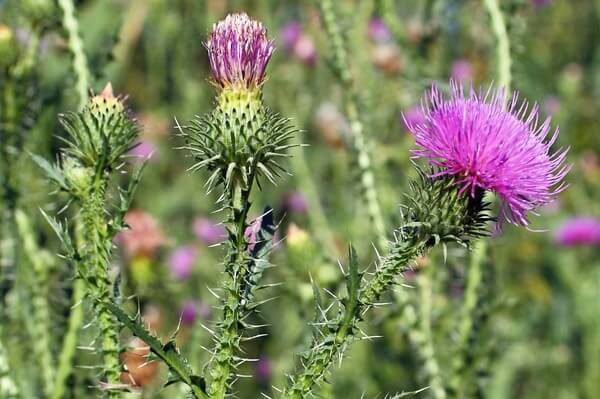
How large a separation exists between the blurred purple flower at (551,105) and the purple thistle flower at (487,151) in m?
3.79

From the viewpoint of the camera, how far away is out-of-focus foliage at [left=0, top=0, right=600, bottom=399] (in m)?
2.30

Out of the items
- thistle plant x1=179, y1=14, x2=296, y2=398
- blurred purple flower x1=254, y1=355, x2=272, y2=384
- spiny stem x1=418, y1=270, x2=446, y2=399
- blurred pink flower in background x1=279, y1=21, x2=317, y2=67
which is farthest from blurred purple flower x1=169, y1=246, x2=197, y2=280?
thistle plant x1=179, y1=14, x2=296, y2=398

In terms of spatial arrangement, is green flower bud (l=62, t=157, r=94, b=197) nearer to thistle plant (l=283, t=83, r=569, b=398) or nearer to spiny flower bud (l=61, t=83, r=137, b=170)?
spiny flower bud (l=61, t=83, r=137, b=170)

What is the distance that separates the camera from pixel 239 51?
1269 millimetres

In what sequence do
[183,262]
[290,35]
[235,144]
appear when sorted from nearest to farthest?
[235,144] → [183,262] → [290,35]

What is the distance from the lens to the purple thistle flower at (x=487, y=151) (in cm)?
129

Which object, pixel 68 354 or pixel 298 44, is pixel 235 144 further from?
pixel 298 44

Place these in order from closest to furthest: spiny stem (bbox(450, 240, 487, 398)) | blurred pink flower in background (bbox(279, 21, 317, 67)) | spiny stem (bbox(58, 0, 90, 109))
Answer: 1. spiny stem (bbox(58, 0, 90, 109))
2. spiny stem (bbox(450, 240, 487, 398))
3. blurred pink flower in background (bbox(279, 21, 317, 67))

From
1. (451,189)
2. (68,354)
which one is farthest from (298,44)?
(451,189)

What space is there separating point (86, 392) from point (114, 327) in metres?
0.96

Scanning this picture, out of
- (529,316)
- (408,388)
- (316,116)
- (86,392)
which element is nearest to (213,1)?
(316,116)

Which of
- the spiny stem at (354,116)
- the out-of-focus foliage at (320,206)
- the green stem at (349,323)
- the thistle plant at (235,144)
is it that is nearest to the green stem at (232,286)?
the thistle plant at (235,144)

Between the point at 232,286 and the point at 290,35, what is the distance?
3.66m

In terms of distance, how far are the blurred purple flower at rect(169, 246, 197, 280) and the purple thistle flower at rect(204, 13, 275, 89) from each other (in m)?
2.55
